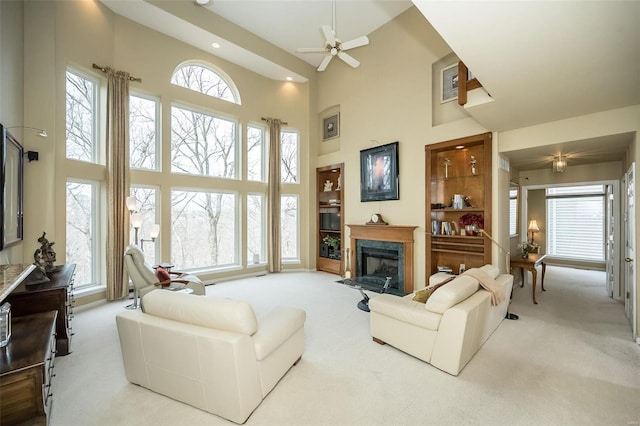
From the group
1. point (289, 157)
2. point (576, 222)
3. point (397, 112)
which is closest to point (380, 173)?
point (397, 112)

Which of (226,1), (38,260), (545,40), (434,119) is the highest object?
(226,1)

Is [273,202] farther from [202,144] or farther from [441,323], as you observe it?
[441,323]

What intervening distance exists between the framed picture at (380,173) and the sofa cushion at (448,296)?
309 cm

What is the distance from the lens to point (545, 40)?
2.11 m

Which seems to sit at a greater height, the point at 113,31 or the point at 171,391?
the point at 113,31

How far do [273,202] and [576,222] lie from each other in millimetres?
8248

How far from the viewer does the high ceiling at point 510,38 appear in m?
1.89

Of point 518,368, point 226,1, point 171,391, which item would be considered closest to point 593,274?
point 518,368

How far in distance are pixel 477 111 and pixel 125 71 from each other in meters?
5.89

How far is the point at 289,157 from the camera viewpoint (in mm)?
7426

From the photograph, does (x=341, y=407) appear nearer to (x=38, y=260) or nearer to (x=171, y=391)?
(x=171, y=391)

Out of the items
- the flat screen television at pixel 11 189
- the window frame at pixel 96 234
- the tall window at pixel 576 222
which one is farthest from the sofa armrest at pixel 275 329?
the tall window at pixel 576 222

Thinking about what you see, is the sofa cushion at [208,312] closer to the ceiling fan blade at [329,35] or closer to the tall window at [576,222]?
the ceiling fan blade at [329,35]

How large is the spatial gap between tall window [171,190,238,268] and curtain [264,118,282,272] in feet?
2.68
